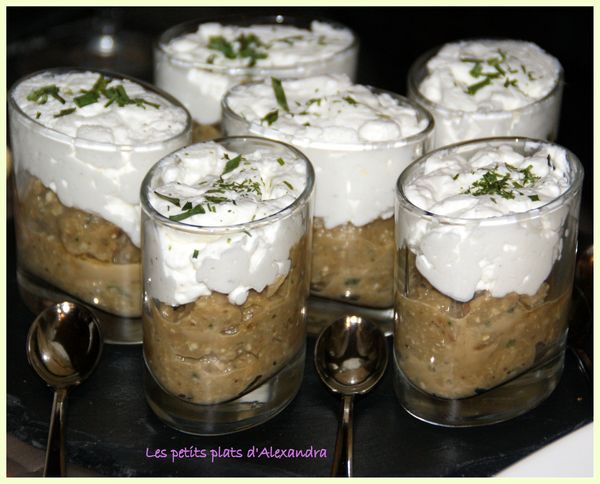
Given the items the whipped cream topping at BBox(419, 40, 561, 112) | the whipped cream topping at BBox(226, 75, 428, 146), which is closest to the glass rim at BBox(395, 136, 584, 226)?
the whipped cream topping at BBox(226, 75, 428, 146)

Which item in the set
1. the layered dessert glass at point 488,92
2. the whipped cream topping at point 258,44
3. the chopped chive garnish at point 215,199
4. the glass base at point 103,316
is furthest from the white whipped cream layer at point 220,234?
the whipped cream topping at point 258,44

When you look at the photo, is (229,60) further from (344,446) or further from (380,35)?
(380,35)

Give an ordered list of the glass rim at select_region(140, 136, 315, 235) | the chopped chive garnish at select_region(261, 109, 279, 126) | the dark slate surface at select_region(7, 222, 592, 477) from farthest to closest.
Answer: the chopped chive garnish at select_region(261, 109, 279, 126) < the dark slate surface at select_region(7, 222, 592, 477) < the glass rim at select_region(140, 136, 315, 235)

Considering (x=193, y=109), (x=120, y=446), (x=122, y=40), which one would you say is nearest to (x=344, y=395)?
(x=120, y=446)

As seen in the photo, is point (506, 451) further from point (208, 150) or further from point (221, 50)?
point (221, 50)

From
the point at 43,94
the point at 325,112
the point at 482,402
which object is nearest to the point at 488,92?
the point at 325,112

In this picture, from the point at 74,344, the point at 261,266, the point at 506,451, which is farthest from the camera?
the point at 74,344

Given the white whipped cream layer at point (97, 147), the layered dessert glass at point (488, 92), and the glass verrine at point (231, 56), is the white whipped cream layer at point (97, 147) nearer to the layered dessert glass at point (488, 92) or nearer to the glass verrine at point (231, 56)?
the glass verrine at point (231, 56)

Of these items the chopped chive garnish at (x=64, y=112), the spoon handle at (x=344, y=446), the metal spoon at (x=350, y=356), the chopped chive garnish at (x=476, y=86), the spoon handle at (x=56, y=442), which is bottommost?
the spoon handle at (x=56, y=442)

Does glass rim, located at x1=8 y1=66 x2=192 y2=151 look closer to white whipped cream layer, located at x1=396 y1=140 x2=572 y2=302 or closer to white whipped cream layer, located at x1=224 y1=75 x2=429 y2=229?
white whipped cream layer, located at x1=224 y1=75 x2=429 y2=229
